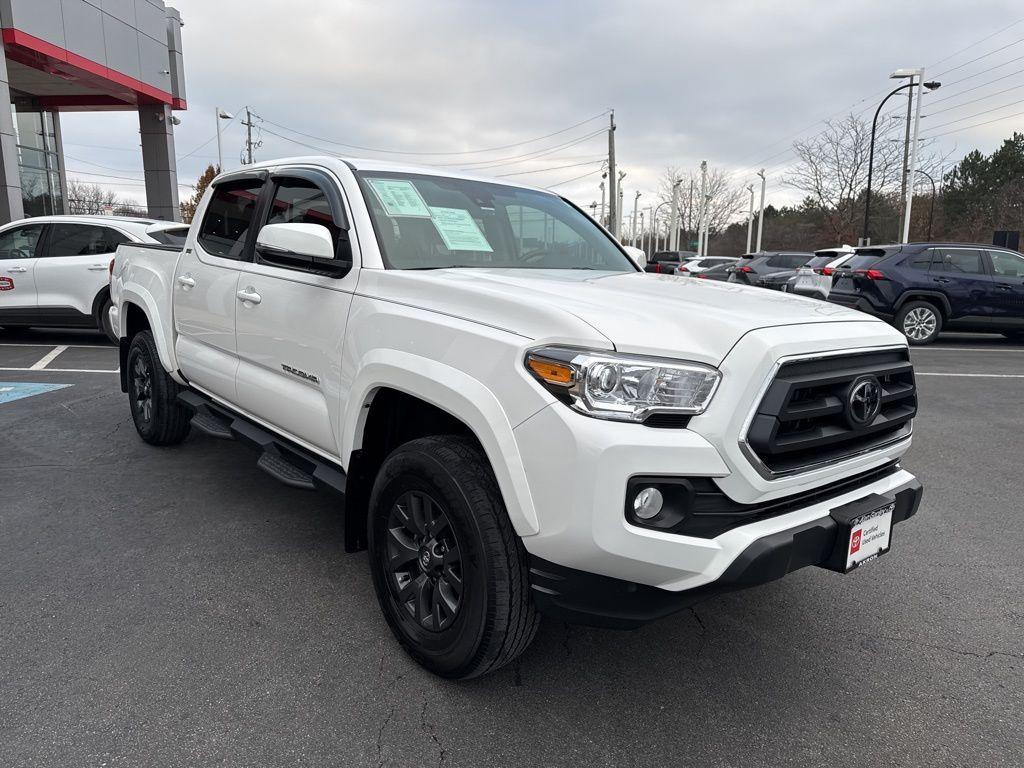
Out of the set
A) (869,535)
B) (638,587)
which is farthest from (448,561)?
(869,535)

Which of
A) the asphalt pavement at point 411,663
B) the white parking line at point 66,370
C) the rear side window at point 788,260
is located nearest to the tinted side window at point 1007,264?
the rear side window at point 788,260

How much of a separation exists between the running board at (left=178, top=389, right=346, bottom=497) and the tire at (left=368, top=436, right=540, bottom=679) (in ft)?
1.44

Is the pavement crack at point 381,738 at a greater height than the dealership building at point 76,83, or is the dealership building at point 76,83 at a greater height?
the dealership building at point 76,83

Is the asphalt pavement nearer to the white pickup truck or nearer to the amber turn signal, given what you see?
the white pickup truck

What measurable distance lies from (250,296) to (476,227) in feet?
3.91

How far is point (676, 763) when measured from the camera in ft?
7.15

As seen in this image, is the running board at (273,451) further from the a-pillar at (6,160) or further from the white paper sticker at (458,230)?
the a-pillar at (6,160)

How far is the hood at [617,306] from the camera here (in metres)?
2.11

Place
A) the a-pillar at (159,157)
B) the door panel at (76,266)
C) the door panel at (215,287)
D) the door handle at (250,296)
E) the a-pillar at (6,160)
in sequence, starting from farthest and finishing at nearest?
the a-pillar at (159,157) < the a-pillar at (6,160) < the door panel at (76,266) < the door panel at (215,287) < the door handle at (250,296)

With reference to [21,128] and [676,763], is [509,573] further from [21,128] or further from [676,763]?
[21,128]

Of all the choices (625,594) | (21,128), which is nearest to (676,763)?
(625,594)

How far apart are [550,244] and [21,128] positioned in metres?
23.8

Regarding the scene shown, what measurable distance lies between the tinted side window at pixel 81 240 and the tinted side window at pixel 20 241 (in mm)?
234

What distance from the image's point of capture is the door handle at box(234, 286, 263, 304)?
→ 139 inches
